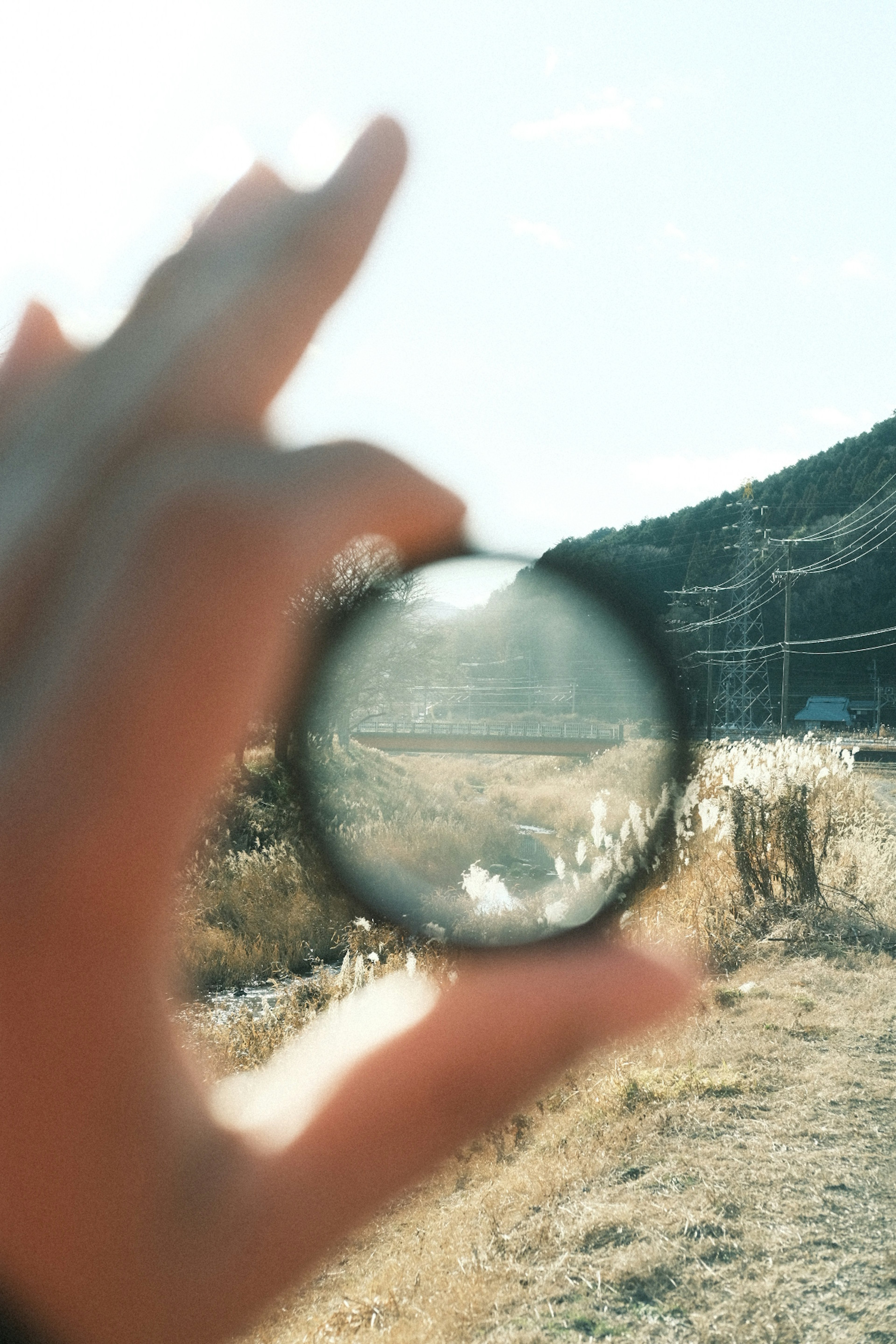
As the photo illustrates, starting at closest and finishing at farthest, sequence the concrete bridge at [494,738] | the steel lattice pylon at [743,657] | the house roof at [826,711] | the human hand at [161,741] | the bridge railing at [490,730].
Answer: the human hand at [161,741] → the concrete bridge at [494,738] → the bridge railing at [490,730] → the steel lattice pylon at [743,657] → the house roof at [826,711]

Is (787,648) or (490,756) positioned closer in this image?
(787,648)

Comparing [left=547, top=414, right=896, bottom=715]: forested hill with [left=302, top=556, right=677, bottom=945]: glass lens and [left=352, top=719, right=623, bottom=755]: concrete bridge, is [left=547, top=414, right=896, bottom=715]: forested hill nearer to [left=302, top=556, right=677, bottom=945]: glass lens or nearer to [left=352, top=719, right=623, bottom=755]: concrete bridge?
[left=302, top=556, right=677, bottom=945]: glass lens

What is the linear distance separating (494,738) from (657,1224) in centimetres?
4057

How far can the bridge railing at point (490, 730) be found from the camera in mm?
41531

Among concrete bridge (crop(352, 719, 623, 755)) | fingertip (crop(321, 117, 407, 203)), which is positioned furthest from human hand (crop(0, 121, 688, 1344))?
concrete bridge (crop(352, 719, 623, 755))

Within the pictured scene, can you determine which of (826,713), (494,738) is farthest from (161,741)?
(826,713)

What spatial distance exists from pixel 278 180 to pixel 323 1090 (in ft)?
2.78

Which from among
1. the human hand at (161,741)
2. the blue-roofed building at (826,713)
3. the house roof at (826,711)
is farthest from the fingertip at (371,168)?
the house roof at (826,711)

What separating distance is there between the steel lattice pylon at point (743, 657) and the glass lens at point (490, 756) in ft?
15.4

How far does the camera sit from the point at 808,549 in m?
79.8

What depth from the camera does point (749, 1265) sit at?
6.12 feet

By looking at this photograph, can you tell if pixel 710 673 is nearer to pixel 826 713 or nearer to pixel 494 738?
pixel 494 738

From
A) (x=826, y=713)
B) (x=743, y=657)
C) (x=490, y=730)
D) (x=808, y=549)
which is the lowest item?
(x=490, y=730)

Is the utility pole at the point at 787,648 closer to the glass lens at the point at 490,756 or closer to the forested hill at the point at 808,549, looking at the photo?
the glass lens at the point at 490,756
